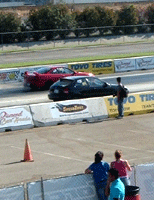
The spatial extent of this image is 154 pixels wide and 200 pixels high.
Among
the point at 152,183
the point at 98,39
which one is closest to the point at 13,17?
the point at 98,39

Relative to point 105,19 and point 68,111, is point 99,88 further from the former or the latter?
point 105,19

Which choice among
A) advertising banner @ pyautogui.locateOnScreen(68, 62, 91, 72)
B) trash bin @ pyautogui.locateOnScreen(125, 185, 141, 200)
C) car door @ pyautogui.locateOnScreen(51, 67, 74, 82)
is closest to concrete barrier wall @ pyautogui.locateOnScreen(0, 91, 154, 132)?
car door @ pyautogui.locateOnScreen(51, 67, 74, 82)

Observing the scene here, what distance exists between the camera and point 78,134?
720 inches

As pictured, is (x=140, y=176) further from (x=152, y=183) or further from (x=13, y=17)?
(x=13, y=17)

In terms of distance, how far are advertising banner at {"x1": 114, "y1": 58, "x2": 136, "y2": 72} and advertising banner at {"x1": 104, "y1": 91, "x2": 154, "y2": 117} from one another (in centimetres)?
1508

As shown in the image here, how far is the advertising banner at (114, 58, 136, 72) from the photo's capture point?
37.0m

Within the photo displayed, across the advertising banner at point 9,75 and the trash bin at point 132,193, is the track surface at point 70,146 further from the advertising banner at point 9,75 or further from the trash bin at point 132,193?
the advertising banner at point 9,75

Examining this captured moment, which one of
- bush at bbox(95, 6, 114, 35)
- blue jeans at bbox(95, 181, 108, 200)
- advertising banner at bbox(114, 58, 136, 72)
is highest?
bush at bbox(95, 6, 114, 35)

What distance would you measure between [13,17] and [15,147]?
42.9 m

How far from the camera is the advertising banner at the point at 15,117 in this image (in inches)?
742

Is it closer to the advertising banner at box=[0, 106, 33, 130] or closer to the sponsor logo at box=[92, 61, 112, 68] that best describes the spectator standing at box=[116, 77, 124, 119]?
the advertising banner at box=[0, 106, 33, 130]

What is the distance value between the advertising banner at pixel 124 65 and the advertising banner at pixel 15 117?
18.6 m

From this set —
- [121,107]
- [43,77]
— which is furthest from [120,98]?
[43,77]

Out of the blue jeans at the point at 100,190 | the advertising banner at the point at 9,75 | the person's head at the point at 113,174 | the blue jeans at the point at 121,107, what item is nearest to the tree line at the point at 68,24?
the advertising banner at the point at 9,75
